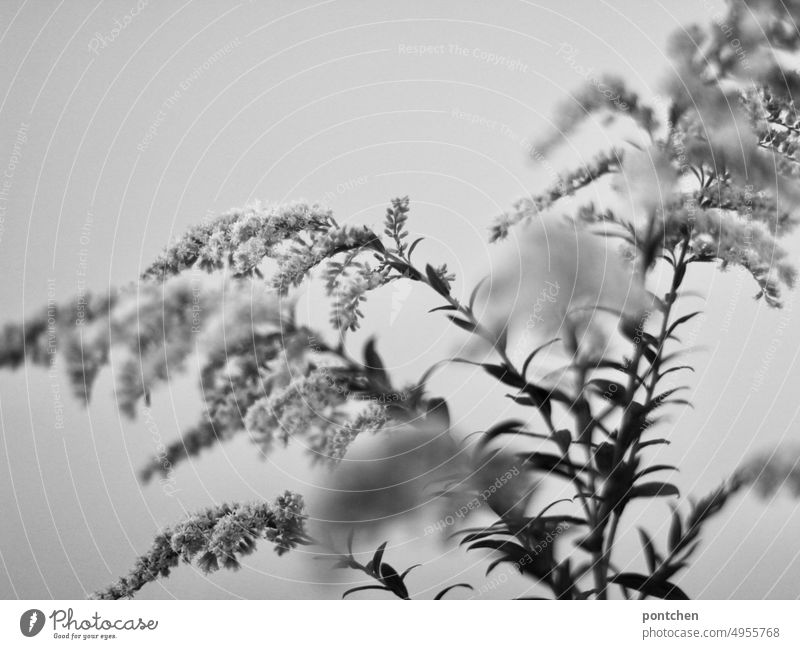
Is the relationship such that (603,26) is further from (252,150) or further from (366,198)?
(252,150)

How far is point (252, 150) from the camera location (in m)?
1.24

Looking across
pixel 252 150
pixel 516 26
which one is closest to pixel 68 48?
pixel 252 150

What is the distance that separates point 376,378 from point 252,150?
39 centimetres

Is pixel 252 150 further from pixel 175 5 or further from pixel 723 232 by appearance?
pixel 723 232

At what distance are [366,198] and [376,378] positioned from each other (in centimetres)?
27

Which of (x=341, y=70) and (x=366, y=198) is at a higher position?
(x=341, y=70)

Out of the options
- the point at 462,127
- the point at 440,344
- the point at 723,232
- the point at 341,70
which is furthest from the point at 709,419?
the point at 341,70

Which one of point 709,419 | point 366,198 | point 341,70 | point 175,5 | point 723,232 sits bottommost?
point 709,419

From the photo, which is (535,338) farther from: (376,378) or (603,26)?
(603,26)

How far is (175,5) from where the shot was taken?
1.25 meters

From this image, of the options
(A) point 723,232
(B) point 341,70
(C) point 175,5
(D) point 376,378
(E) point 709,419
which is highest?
(C) point 175,5

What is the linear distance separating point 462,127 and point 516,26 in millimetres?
176
